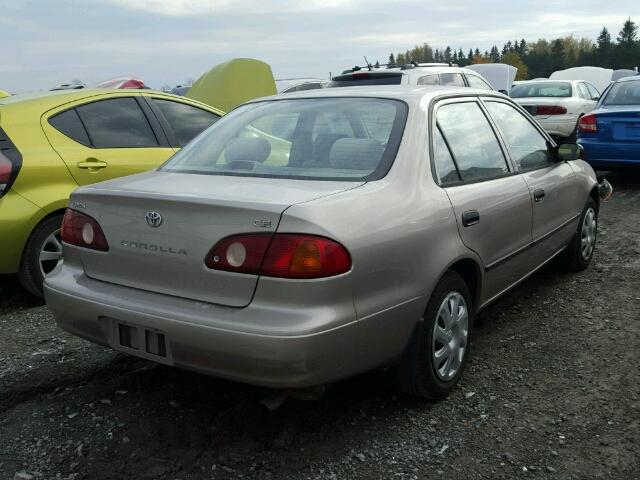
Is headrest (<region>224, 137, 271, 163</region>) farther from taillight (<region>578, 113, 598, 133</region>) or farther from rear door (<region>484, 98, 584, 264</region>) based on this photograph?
taillight (<region>578, 113, 598, 133</region>)

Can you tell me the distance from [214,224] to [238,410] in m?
1.03

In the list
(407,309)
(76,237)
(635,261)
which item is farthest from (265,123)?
(635,261)

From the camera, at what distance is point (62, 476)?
8.82 feet

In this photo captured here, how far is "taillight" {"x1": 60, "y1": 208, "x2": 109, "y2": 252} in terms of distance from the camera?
3.03m

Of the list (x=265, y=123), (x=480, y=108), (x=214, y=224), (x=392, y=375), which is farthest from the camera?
(x=480, y=108)

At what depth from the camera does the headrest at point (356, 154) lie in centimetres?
312

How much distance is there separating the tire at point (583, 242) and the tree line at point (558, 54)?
230 feet

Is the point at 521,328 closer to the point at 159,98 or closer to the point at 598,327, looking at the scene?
the point at 598,327

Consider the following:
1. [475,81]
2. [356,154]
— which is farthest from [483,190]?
[475,81]

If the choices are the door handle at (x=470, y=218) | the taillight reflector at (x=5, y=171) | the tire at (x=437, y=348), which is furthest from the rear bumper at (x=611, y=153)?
the taillight reflector at (x=5, y=171)

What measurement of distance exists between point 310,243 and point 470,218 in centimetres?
115

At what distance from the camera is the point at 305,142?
340 cm

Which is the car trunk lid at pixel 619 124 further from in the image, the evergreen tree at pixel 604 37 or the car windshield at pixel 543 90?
the evergreen tree at pixel 604 37

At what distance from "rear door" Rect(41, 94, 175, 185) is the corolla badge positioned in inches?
94.0
